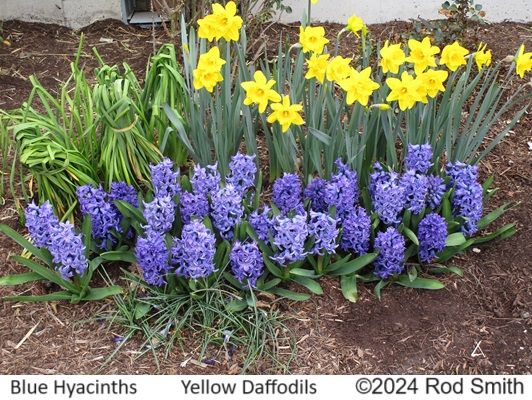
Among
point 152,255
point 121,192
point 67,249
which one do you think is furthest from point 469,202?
point 67,249

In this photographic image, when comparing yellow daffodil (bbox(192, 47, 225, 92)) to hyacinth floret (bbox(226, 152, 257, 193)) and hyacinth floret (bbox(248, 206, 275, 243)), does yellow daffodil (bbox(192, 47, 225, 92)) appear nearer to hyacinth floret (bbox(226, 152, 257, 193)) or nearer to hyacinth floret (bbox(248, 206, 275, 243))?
hyacinth floret (bbox(226, 152, 257, 193))

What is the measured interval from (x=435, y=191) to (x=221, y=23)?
1.12m

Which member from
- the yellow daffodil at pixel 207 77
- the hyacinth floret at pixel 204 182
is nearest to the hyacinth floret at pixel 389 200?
the hyacinth floret at pixel 204 182

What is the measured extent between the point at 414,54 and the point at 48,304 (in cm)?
178

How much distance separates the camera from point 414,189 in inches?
103

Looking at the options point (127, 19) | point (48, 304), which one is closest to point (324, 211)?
point (48, 304)

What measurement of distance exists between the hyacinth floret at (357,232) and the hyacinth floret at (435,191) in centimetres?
32

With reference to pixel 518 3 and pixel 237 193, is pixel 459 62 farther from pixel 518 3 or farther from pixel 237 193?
pixel 518 3

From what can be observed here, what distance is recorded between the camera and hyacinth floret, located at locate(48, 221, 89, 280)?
2.39 m

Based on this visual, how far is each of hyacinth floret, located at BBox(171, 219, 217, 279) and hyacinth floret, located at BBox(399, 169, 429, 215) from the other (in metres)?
0.83

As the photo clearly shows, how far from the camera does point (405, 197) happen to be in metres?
2.66

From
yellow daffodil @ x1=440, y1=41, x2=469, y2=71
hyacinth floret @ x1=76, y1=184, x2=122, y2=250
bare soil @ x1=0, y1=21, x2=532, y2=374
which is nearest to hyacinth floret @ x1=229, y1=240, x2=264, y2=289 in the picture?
bare soil @ x1=0, y1=21, x2=532, y2=374

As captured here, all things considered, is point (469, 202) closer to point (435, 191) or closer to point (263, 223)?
point (435, 191)

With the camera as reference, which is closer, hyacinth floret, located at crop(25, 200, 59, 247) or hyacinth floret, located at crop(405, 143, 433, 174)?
hyacinth floret, located at crop(25, 200, 59, 247)
